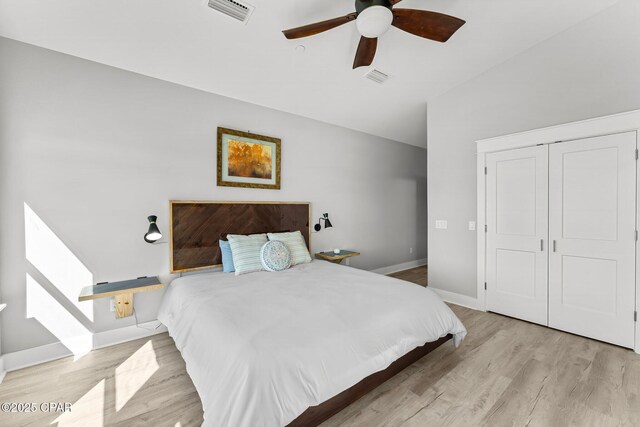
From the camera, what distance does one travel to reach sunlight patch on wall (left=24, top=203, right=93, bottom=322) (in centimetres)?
228

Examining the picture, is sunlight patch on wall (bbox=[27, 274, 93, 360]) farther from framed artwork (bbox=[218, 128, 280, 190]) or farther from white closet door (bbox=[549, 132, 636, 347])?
white closet door (bbox=[549, 132, 636, 347])

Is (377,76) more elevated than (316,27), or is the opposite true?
(377,76)

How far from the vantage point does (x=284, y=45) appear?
8.57 ft

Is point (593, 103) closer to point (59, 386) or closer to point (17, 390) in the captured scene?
point (59, 386)

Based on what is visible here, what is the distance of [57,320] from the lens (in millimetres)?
2375

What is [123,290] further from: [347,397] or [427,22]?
[427,22]

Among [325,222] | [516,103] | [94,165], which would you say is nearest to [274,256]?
[325,222]

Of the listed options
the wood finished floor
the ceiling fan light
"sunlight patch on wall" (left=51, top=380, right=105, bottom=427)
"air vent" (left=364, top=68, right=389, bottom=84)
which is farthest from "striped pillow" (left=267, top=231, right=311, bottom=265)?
the ceiling fan light

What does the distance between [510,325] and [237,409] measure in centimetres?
319

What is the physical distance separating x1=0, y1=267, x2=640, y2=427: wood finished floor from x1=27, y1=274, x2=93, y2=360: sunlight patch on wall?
0.44 ft

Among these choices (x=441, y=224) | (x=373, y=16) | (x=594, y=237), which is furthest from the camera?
(x=441, y=224)

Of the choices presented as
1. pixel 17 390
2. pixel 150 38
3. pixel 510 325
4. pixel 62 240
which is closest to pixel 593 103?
pixel 510 325

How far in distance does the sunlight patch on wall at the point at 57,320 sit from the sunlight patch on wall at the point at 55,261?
94 millimetres

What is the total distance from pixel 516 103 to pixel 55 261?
5.16 meters
